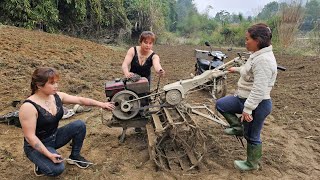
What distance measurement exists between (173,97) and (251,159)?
1.12 metres

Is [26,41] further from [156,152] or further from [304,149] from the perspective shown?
[304,149]

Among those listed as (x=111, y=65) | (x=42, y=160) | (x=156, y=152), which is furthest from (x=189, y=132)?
(x=111, y=65)

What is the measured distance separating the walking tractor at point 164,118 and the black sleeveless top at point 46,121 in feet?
2.57

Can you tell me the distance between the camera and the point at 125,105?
13.5ft

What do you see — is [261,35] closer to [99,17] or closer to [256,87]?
[256,87]

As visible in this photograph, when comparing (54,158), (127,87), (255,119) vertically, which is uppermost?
(127,87)

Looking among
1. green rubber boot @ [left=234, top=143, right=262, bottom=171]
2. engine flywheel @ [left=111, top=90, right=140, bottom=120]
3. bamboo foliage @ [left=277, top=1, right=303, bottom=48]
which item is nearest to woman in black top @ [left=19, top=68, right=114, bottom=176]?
engine flywheel @ [left=111, top=90, right=140, bottom=120]

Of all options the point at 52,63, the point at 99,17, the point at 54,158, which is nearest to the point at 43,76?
the point at 54,158

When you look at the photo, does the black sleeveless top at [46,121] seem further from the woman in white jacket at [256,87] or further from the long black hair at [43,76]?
the woman in white jacket at [256,87]

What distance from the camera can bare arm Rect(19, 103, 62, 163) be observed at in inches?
122

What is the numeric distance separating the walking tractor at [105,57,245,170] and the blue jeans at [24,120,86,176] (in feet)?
1.90

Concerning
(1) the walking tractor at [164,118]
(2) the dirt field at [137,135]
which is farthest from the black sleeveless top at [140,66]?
(2) the dirt field at [137,135]

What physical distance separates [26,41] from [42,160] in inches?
296

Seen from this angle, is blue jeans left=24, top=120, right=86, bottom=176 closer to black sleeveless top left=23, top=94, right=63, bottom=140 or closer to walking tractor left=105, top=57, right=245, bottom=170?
black sleeveless top left=23, top=94, right=63, bottom=140
